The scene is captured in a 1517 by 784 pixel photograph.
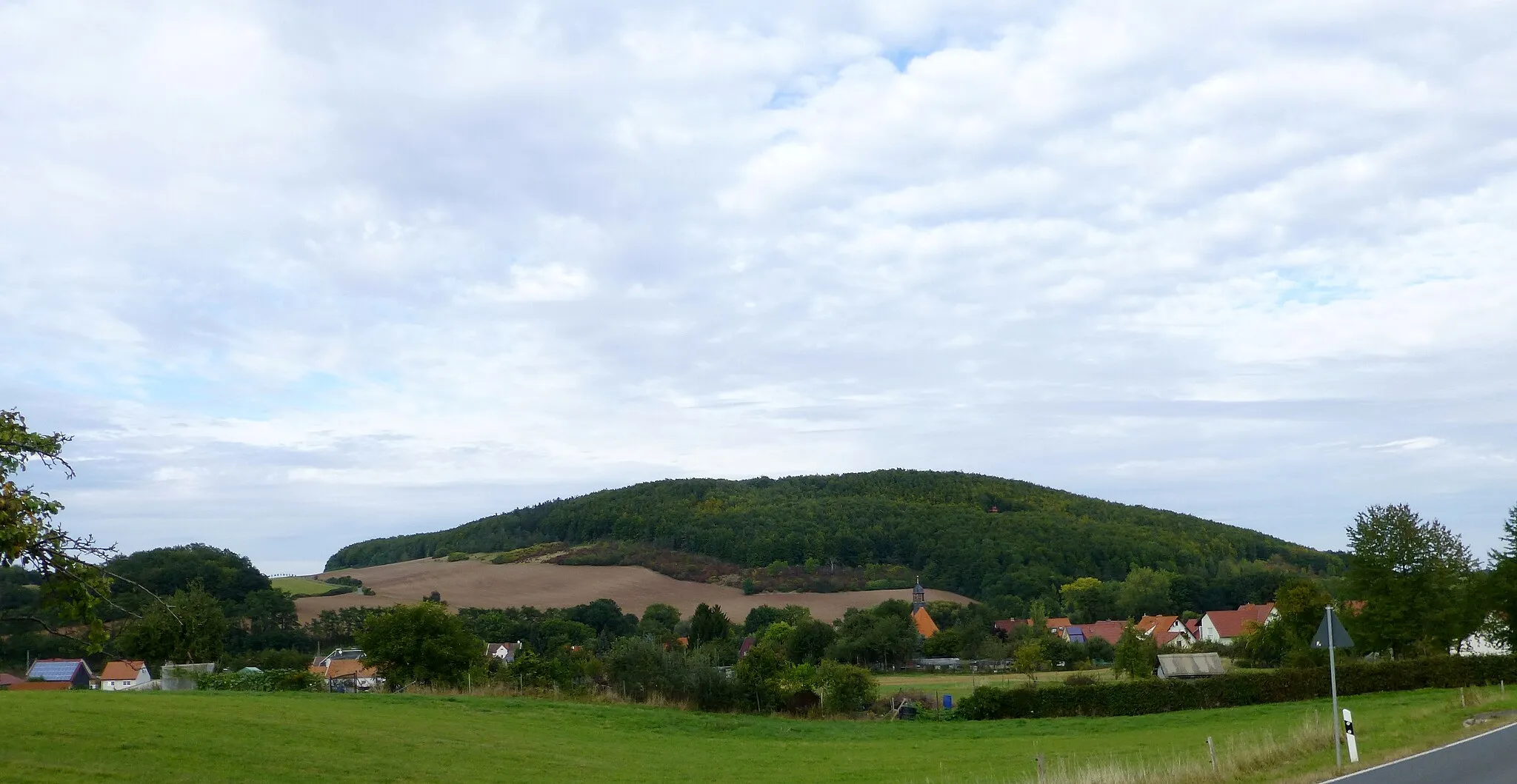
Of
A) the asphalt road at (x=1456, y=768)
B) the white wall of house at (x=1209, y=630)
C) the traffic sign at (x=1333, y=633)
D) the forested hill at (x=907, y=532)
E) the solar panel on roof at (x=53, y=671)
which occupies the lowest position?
the white wall of house at (x=1209, y=630)

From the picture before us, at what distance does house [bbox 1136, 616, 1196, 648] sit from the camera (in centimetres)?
10171

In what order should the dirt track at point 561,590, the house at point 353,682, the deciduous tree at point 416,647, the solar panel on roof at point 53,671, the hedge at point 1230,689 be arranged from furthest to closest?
the dirt track at point 561,590 → the solar panel on roof at point 53,671 → the deciduous tree at point 416,647 → the house at point 353,682 → the hedge at point 1230,689

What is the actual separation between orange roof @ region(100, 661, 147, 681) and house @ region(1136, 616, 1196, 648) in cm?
8304

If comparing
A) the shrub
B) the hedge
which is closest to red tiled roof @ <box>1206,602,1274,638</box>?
the hedge

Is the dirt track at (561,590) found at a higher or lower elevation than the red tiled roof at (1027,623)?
higher

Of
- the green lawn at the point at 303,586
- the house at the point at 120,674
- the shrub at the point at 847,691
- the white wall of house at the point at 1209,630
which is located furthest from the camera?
the white wall of house at the point at 1209,630

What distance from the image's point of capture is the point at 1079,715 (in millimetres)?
44594

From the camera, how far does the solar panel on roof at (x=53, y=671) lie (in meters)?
58.7

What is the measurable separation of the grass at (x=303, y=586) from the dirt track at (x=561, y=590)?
419 cm

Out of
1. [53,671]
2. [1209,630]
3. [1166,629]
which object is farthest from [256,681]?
[1209,630]

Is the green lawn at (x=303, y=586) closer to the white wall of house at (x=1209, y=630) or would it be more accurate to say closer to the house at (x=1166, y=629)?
the house at (x=1166, y=629)

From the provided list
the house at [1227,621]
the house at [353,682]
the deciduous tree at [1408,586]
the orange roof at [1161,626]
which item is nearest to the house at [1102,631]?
the orange roof at [1161,626]

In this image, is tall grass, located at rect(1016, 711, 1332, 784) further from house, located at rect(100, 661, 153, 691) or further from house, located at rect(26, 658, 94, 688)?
house, located at rect(26, 658, 94, 688)

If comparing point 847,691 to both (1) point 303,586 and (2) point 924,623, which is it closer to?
(2) point 924,623
